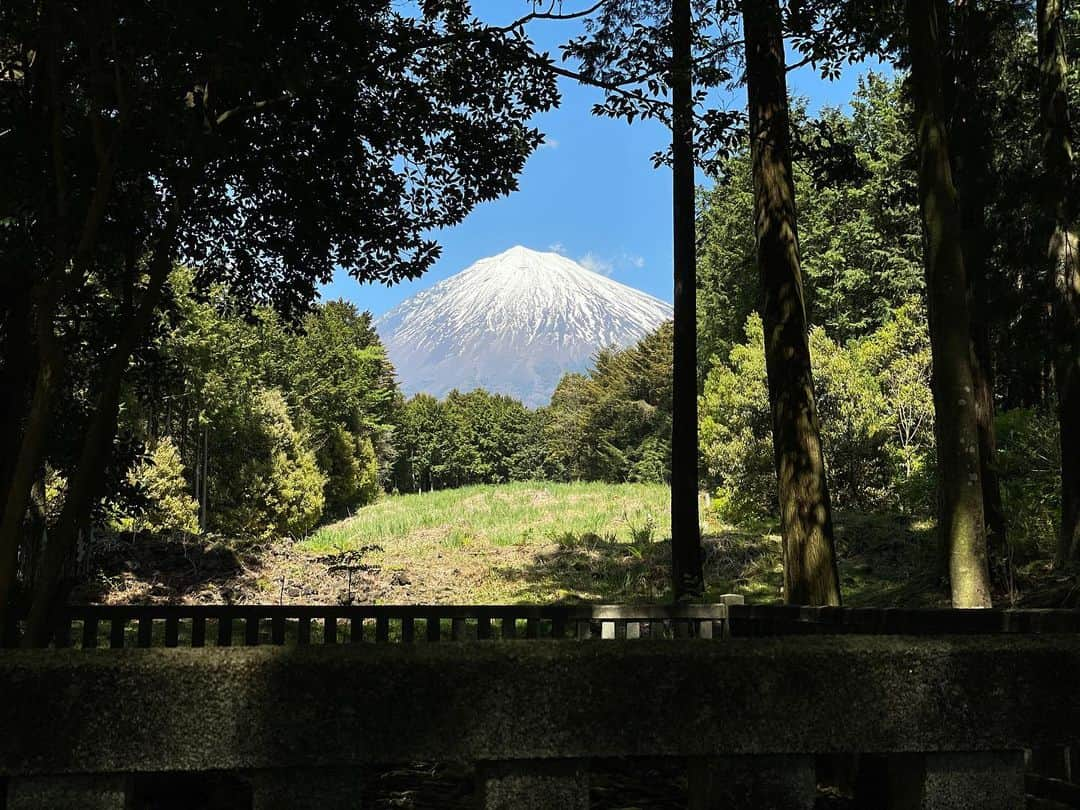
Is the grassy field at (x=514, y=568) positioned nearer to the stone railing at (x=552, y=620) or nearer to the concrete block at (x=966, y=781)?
the stone railing at (x=552, y=620)

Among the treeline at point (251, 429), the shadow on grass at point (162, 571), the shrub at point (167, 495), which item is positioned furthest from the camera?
the treeline at point (251, 429)

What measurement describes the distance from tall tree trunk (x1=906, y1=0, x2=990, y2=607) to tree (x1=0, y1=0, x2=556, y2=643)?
358 centimetres

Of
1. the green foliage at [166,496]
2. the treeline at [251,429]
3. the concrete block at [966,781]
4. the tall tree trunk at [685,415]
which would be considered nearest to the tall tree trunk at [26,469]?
the concrete block at [966,781]

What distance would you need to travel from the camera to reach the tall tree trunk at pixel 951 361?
23.2ft

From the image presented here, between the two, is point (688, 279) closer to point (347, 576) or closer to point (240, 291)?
point (240, 291)

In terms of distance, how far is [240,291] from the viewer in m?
8.84

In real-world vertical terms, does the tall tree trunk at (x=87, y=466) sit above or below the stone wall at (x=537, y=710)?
above

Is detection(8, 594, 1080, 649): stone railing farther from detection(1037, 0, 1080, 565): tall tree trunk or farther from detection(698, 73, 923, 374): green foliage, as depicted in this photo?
detection(698, 73, 923, 374): green foliage

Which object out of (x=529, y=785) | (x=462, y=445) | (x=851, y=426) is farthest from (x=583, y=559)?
(x=462, y=445)

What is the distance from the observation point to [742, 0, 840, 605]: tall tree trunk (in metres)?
7.60

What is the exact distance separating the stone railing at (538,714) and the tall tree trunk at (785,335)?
5463mm

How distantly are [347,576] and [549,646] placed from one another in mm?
16261

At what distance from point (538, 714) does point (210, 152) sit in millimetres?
4507

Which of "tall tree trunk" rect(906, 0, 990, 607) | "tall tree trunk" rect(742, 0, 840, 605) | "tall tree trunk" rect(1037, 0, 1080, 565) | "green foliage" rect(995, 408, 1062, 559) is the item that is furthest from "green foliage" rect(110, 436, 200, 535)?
"tall tree trunk" rect(906, 0, 990, 607)
